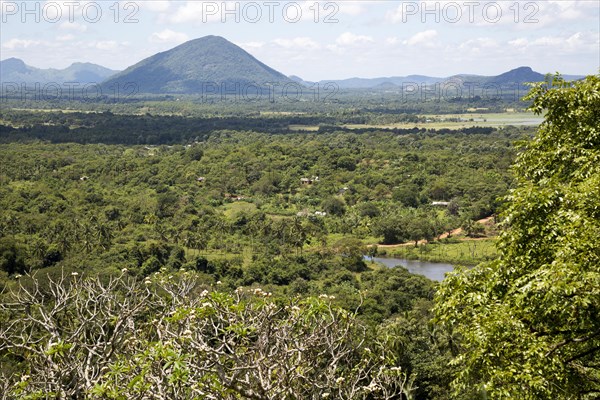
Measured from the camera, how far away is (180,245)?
38.5 meters

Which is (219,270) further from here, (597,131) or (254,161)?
(254,161)

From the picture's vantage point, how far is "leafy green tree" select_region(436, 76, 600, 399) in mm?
4109

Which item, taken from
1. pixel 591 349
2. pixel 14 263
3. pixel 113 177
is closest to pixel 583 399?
pixel 591 349

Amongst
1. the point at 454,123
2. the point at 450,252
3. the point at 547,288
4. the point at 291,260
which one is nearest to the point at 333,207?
the point at 450,252

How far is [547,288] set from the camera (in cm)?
404

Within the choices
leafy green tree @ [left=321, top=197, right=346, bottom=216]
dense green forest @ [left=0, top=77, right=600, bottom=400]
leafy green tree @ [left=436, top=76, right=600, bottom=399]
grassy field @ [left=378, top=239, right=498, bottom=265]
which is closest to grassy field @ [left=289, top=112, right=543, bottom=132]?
dense green forest @ [left=0, top=77, right=600, bottom=400]

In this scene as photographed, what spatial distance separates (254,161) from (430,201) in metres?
22.2

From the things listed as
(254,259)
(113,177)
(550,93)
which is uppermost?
(550,93)

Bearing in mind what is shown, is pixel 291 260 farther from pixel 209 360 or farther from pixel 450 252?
pixel 209 360

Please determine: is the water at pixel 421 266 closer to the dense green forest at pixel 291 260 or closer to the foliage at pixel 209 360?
the dense green forest at pixel 291 260

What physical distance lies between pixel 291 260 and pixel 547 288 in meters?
31.1

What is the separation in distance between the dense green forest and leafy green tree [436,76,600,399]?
0.07ft

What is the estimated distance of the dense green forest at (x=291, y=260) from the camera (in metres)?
4.10

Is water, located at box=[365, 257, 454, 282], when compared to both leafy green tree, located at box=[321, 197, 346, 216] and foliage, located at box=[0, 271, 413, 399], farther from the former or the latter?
foliage, located at box=[0, 271, 413, 399]
